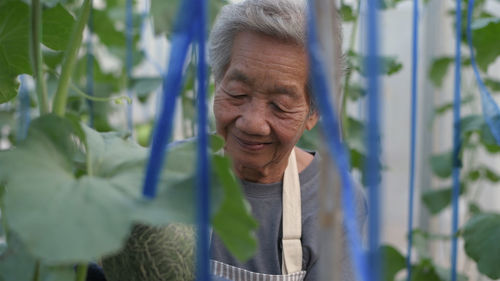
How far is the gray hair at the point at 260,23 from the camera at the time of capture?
939mm

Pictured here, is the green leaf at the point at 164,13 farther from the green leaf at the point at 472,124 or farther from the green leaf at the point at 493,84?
the green leaf at the point at 493,84

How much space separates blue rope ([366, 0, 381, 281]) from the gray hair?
535 millimetres

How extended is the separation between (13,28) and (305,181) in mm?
684

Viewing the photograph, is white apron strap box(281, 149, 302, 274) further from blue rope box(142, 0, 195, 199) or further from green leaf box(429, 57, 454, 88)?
green leaf box(429, 57, 454, 88)

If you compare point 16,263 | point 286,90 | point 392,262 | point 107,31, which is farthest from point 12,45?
point 107,31

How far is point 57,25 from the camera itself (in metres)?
0.65

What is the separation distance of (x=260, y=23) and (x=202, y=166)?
0.60m

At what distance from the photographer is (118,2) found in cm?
230

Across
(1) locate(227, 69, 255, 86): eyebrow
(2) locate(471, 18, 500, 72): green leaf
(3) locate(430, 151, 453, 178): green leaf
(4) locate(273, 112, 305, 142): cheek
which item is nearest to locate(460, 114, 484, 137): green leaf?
(2) locate(471, 18, 500, 72): green leaf

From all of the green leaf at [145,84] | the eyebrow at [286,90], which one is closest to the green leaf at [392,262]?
Answer: the eyebrow at [286,90]

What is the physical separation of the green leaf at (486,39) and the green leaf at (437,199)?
0.84 metres

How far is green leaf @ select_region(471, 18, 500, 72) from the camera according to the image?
113cm

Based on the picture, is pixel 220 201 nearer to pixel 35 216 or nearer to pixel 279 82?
pixel 35 216

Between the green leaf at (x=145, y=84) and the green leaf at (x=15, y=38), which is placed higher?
the green leaf at (x=15, y=38)
